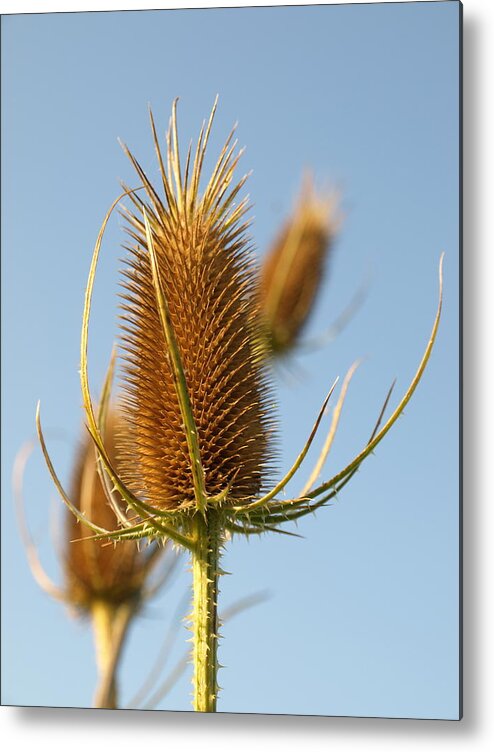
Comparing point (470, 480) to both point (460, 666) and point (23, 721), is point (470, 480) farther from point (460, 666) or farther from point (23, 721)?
point (23, 721)

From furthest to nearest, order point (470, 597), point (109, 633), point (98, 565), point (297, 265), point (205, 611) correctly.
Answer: point (297, 265) < point (98, 565) < point (109, 633) < point (470, 597) < point (205, 611)

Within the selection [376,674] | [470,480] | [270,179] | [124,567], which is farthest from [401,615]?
[124,567]

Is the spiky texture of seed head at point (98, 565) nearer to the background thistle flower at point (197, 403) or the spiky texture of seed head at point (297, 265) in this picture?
the spiky texture of seed head at point (297, 265)

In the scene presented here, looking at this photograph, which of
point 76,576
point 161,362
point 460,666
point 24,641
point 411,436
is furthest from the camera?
point 76,576

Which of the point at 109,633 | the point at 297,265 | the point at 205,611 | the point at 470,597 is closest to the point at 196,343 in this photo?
the point at 205,611

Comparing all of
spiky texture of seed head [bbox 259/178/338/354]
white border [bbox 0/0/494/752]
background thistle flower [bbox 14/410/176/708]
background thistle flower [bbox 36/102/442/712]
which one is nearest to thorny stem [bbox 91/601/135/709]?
background thistle flower [bbox 14/410/176/708]

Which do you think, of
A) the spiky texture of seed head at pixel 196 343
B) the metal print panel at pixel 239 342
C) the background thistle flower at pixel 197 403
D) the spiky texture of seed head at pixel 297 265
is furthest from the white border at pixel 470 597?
the spiky texture of seed head at pixel 297 265

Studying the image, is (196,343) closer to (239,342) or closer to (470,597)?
(239,342)
